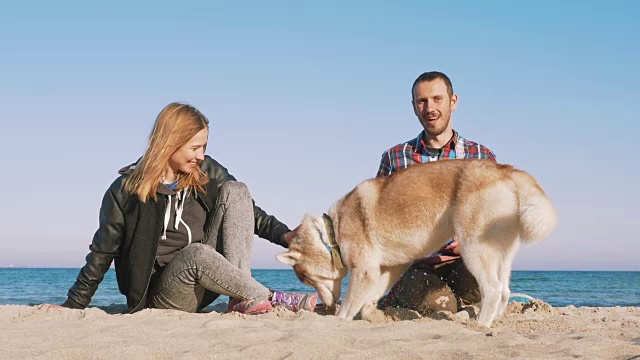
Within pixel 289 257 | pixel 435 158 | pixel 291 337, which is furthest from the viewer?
pixel 435 158

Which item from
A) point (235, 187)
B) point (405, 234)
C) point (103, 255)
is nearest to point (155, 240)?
point (103, 255)

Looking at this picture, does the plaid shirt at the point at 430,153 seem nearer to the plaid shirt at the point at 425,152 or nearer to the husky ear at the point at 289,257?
the plaid shirt at the point at 425,152

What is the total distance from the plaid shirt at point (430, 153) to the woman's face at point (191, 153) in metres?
2.18

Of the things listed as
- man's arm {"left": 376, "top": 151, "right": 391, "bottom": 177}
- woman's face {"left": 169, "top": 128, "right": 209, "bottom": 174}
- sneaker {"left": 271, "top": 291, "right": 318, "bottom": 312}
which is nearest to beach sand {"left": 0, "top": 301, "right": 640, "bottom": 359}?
sneaker {"left": 271, "top": 291, "right": 318, "bottom": 312}

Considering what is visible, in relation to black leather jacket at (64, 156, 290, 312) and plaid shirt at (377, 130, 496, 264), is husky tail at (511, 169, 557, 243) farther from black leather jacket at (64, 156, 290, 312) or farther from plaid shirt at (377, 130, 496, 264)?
black leather jacket at (64, 156, 290, 312)

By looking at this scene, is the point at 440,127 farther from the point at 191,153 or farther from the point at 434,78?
the point at 191,153

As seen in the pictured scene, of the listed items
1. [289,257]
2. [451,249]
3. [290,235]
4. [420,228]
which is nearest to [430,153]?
[451,249]

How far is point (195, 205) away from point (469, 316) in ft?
8.99

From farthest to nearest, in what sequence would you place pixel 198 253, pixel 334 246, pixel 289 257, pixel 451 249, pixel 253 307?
pixel 451 249 < pixel 289 257 < pixel 334 246 < pixel 253 307 < pixel 198 253

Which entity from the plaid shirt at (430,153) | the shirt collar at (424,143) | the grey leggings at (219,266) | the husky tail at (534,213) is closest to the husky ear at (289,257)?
the grey leggings at (219,266)

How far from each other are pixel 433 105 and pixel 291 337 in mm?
3098

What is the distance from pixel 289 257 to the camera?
19.5 feet

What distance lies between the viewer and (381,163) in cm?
682

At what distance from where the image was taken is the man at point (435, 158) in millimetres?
5887
